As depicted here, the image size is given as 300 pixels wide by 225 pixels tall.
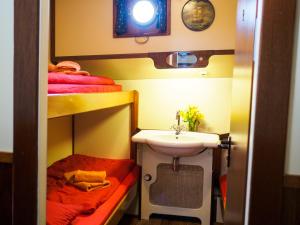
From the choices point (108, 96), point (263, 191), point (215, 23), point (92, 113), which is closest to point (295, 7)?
point (263, 191)

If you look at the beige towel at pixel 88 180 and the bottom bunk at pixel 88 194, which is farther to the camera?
the beige towel at pixel 88 180

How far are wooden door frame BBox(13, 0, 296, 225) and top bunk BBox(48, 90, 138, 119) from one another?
0.17 metres

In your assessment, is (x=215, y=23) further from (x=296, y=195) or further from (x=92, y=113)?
(x=296, y=195)

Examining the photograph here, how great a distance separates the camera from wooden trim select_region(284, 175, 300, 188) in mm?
676

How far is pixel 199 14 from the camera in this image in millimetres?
1973

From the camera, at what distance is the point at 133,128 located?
7.85 ft

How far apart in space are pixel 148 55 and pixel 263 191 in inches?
62.0

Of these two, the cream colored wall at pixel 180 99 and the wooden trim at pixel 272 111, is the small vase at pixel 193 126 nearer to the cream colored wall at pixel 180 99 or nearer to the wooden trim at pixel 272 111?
the cream colored wall at pixel 180 99

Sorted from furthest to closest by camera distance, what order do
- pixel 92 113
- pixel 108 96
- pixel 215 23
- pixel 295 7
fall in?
1. pixel 92 113
2. pixel 215 23
3. pixel 108 96
4. pixel 295 7

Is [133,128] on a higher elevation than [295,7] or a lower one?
lower

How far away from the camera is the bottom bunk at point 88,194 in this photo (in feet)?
4.20

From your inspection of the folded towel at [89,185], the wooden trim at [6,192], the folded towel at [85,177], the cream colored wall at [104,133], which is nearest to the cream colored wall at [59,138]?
the cream colored wall at [104,133]

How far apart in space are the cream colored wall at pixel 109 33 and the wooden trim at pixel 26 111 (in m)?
1.35

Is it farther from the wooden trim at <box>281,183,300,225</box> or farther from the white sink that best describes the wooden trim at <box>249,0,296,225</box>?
the white sink
